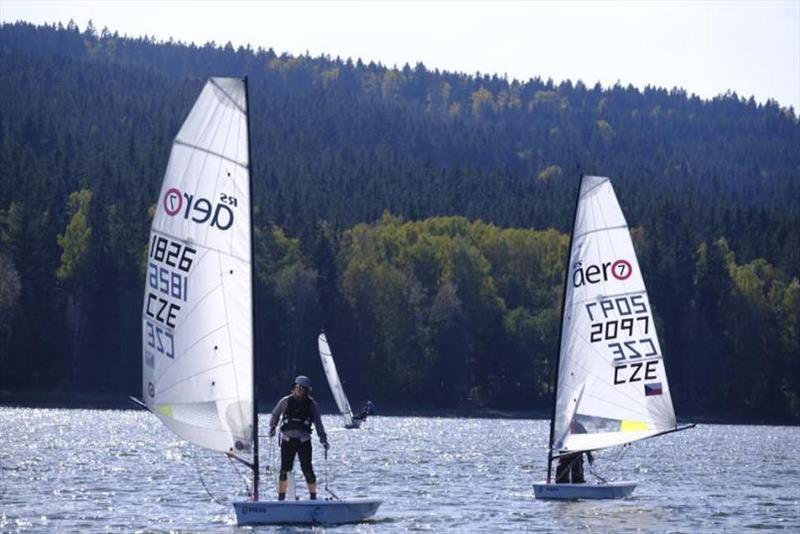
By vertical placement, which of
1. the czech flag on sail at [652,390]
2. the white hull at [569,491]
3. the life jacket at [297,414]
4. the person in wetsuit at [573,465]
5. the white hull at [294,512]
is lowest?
the white hull at [294,512]

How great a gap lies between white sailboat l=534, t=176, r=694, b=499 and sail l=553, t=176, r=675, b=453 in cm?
2

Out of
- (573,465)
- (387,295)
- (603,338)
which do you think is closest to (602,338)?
(603,338)

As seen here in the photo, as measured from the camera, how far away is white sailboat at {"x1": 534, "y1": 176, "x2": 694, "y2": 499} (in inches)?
1686

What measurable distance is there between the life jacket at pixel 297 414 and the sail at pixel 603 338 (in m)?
12.0

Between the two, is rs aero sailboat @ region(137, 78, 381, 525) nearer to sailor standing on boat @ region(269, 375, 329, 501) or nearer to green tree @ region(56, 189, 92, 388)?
sailor standing on boat @ region(269, 375, 329, 501)

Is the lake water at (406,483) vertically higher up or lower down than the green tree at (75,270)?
lower down

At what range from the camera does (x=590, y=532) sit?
112ft

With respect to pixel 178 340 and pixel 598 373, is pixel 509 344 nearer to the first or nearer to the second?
pixel 598 373

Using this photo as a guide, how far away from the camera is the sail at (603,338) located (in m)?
42.8

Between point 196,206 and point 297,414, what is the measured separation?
4.28m

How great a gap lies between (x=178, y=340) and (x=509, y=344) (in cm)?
9636

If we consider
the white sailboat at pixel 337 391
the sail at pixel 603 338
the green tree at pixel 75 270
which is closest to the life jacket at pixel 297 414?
the sail at pixel 603 338

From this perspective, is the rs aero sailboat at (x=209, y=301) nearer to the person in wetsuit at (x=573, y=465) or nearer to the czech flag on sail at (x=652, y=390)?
the person in wetsuit at (x=573, y=465)

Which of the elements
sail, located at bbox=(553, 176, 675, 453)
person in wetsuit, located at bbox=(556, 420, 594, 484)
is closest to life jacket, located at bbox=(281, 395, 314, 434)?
person in wetsuit, located at bbox=(556, 420, 594, 484)
